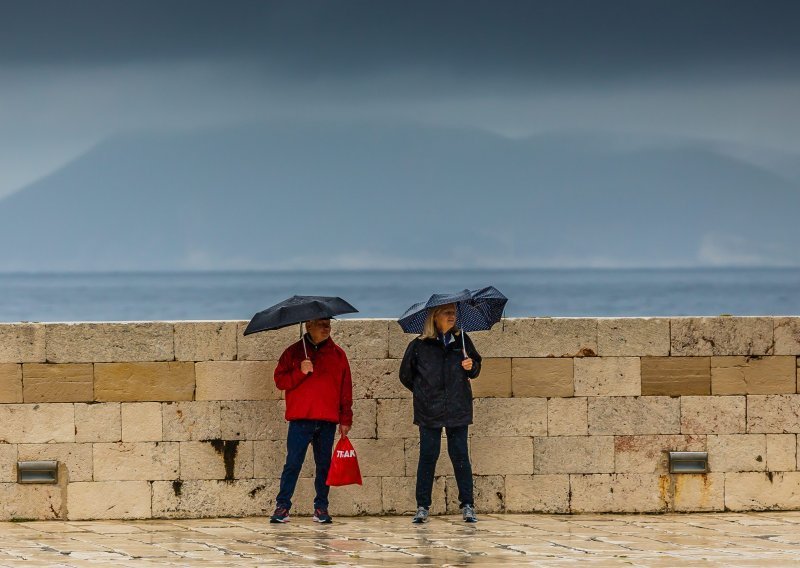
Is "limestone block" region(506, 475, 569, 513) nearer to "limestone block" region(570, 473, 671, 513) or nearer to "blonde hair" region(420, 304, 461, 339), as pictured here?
"limestone block" region(570, 473, 671, 513)

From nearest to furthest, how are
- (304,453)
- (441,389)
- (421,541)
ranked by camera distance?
(421,541)
(441,389)
(304,453)

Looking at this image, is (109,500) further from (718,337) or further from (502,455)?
(718,337)

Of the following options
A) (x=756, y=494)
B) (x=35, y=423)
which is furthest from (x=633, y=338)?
(x=35, y=423)

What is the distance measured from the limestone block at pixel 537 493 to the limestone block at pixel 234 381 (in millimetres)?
1821

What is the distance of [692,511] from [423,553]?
2817mm

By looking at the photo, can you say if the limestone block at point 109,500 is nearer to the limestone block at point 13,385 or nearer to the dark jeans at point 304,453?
the limestone block at point 13,385

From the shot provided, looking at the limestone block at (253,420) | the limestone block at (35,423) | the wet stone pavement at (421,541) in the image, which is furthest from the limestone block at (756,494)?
the limestone block at (35,423)

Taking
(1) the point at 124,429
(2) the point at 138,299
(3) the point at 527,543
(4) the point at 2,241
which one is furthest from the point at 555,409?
(4) the point at 2,241

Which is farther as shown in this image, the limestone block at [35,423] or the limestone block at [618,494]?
the limestone block at [618,494]

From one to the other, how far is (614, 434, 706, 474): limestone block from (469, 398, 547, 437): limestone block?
57 cm

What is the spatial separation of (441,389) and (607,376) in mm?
1457

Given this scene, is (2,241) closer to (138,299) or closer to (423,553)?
(138,299)

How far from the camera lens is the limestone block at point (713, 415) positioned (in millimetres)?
9938

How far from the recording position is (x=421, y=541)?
8375 millimetres
